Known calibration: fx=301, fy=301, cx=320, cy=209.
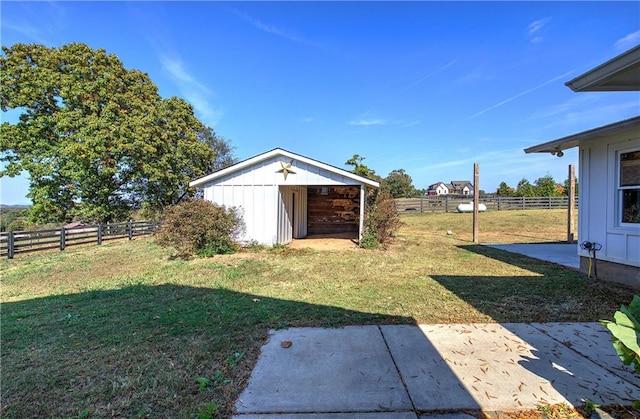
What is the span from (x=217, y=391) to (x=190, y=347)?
3.10 feet

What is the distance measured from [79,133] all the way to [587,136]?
21020mm

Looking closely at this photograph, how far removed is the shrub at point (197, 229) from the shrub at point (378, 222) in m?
4.50

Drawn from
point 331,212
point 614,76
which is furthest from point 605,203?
point 331,212

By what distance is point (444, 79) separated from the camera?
13914mm

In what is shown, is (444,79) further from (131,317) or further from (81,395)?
(81,395)

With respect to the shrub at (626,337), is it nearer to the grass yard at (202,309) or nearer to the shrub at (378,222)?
the grass yard at (202,309)

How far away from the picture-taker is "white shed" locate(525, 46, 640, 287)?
17.1ft

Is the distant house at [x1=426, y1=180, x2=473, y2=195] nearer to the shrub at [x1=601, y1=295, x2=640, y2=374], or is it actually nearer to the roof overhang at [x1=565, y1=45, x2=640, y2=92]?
the roof overhang at [x1=565, y1=45, x2=640, y2=92]

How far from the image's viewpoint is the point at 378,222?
10430 mm

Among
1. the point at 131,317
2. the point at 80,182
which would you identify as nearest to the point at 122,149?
the point at 80,182

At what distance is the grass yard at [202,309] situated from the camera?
2.44 metres

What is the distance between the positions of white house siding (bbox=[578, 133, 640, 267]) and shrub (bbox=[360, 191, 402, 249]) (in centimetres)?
515

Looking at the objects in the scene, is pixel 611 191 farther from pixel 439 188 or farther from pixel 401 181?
pixel 439 188

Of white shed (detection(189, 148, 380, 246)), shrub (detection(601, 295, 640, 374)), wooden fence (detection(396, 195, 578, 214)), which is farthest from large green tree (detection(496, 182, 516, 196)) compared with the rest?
shrub (detection(601, 295, 640, 374))
